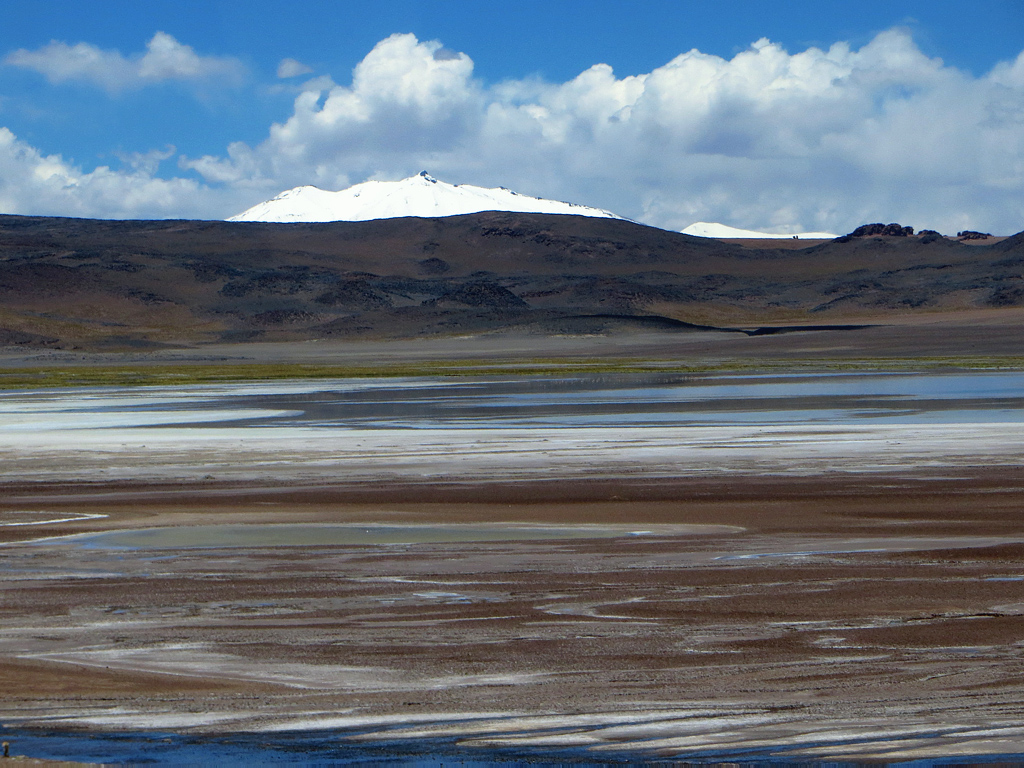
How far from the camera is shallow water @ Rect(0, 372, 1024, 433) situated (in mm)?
28422

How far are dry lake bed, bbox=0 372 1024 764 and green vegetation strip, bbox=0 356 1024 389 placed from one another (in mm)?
29947

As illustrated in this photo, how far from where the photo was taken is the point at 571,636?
8.53 meters

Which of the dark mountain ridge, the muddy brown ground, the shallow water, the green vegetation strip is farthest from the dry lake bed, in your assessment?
the dark mountain ridge

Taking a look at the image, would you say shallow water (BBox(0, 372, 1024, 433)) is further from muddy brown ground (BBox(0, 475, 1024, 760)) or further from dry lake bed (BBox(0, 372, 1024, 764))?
muddy brown ground (BBox(0, 475, 1024, 760))

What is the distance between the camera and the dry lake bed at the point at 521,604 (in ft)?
21.7

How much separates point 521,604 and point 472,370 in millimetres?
47994

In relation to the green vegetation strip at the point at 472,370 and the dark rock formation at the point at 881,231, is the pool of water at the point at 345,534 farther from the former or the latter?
the dark rock formation at the point at 881,231

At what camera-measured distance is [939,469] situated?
18094mm

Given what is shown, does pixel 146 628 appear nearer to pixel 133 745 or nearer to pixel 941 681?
pixel 133 745

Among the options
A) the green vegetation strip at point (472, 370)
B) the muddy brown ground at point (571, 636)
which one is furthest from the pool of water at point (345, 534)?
the green vegetation strip at point (472, 370)

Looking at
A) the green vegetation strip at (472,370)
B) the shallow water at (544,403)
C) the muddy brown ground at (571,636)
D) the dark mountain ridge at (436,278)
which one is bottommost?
the muddy brown ground at (571,636)

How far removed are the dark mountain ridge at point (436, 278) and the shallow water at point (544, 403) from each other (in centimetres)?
5555

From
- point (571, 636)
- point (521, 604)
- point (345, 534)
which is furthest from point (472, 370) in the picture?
point (571, 636)

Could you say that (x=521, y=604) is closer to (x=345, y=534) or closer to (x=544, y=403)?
(x=345, y=534)
